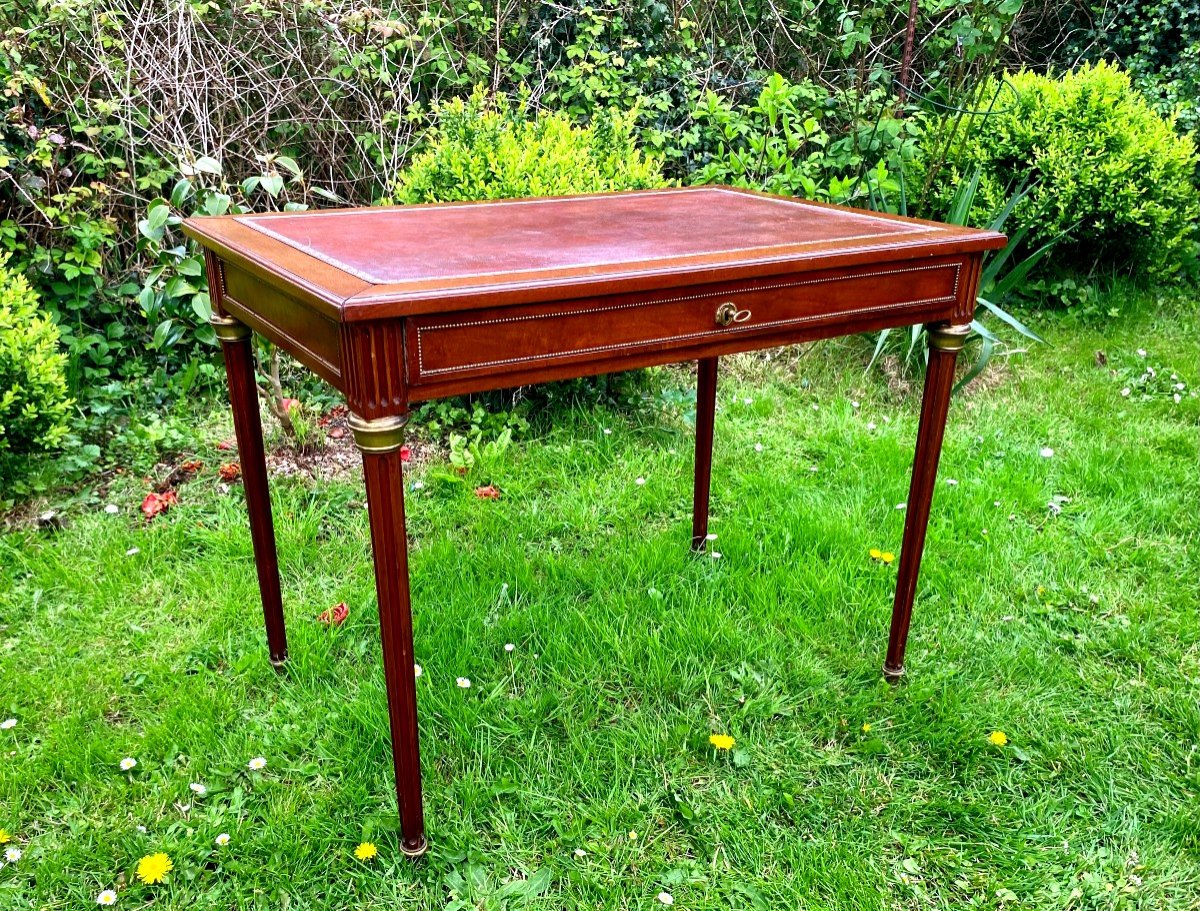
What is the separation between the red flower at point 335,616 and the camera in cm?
227

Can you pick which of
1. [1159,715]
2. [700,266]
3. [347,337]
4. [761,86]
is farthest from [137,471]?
[761,86]

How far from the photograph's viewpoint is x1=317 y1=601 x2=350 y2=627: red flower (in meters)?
2.27

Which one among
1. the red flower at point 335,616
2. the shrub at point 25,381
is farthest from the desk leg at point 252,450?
the shrub at point 25,381

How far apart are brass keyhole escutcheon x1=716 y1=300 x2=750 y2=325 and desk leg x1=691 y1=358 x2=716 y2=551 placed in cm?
80

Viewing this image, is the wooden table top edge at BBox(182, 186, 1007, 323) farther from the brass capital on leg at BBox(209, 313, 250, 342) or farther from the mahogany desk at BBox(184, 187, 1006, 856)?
the brass capital on leg at BBox(209, 313, 250, 342)

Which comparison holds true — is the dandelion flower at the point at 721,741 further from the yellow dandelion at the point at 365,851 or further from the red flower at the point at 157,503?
the red flower at the point at 157,503

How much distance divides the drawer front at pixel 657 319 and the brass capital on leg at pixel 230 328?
68 centimetres

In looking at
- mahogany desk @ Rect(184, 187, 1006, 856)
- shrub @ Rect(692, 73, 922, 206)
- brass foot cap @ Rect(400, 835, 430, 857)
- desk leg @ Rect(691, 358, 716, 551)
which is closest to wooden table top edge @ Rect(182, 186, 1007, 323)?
mahogany desk @ Rect(184, 187, 1006, 856)

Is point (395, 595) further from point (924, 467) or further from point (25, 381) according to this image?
point (25, 381)

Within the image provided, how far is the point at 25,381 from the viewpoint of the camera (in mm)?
2658

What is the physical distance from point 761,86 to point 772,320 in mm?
3538

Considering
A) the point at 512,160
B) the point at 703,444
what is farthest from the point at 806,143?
the point at 703,444

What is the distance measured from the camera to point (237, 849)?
64.8 inches

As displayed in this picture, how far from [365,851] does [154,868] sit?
0.36 m
